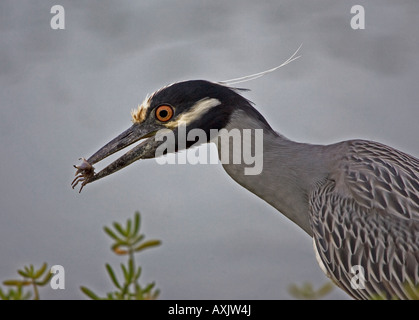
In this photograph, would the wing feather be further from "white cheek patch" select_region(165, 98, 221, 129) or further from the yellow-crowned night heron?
"white cheek patch" select_region(165, 98, 221, 129)

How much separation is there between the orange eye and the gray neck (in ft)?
1.36

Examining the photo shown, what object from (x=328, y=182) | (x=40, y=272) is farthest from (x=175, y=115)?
(x=40, y=272)

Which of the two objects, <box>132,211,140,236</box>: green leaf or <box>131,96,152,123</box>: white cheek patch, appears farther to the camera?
<box>131,96,152,123</box>: white cheek patch

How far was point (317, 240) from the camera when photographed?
3.27 meters


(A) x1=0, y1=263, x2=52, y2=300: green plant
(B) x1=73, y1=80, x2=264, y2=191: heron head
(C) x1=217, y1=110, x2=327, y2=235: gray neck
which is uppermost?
(B) x1=73, y1=80, x2=264, y2=191: heron head

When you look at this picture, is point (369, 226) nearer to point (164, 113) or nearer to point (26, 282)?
point (164, 113)

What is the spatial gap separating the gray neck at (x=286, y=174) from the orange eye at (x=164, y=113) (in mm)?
413

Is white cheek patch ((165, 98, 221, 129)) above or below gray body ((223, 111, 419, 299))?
above

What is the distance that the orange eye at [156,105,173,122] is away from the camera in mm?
3654

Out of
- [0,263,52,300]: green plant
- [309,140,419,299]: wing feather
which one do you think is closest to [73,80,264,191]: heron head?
[309,140,419,299]: wing feather

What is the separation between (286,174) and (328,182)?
0.26m

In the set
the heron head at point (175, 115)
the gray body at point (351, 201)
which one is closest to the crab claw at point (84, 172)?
the heron head at point (175, 115)
